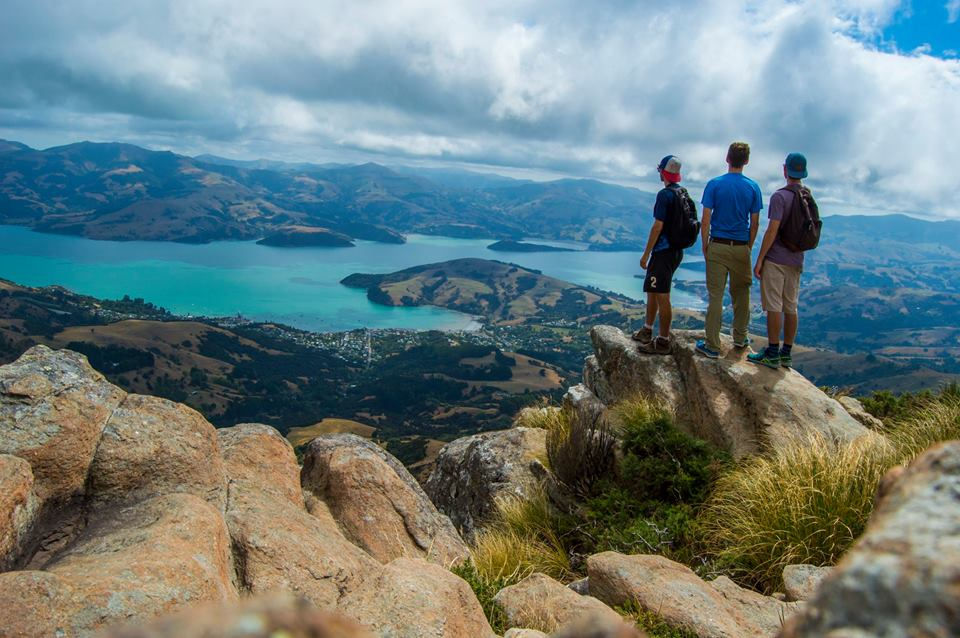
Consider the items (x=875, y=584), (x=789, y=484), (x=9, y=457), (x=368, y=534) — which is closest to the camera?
(x=875, y=584)

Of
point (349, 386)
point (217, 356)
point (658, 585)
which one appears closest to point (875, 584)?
point (658, 585)

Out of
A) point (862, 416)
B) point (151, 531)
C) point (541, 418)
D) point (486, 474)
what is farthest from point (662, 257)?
point (151, 531)

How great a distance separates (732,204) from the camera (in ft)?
32.6

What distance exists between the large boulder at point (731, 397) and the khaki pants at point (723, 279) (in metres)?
0.61

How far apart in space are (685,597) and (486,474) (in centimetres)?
629

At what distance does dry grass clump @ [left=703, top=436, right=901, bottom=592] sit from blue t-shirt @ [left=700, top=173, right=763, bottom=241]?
401 cm

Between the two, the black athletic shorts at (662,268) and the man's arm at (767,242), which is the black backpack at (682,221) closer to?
the black athletic shorts at (662,268)

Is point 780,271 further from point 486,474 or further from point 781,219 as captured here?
point 486,474

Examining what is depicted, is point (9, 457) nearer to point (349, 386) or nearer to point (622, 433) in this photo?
point (622, 433)

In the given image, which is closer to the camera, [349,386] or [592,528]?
[592,528]

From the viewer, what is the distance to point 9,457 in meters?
5.37

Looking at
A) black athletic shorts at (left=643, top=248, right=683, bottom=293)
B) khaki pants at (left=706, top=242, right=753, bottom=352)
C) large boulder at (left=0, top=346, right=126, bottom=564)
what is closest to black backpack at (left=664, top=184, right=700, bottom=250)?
black athletic shorts at (left=643, top=248, right=683, bottom=293)

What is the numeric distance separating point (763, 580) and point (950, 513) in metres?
5.72

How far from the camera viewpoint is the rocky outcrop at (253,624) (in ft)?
3.82
